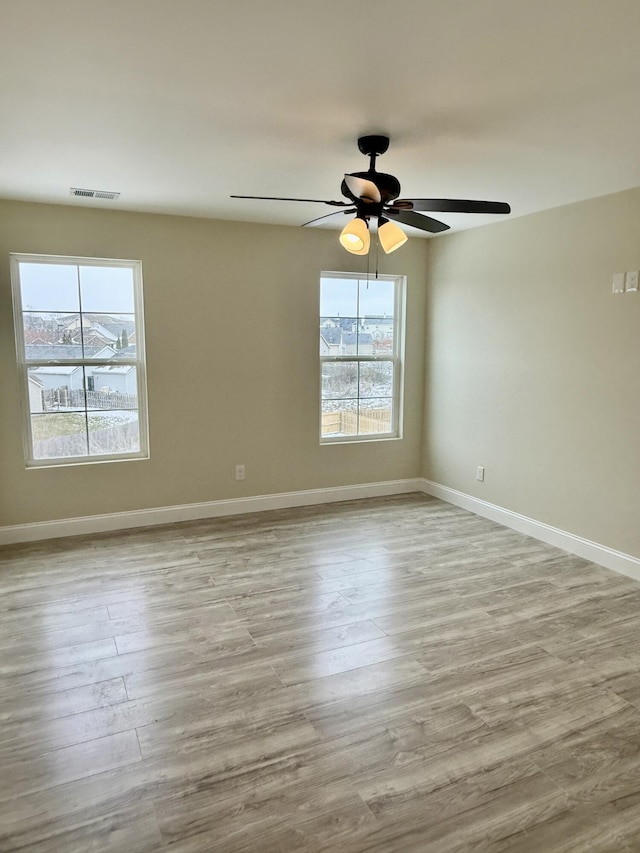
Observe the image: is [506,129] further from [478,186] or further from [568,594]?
[568,594]

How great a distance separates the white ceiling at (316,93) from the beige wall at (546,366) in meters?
0.52

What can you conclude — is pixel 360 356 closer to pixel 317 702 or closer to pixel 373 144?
pixel 373 144

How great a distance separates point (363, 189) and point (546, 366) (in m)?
2.29

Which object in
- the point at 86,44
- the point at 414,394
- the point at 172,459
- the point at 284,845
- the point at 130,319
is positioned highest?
the point at 86,44

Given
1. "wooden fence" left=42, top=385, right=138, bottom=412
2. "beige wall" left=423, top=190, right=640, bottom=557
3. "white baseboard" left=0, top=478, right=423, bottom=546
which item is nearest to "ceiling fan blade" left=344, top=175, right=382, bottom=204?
"beige wall" left=423, top=190, right=640, bottom=557

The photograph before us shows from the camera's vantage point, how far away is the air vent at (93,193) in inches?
143

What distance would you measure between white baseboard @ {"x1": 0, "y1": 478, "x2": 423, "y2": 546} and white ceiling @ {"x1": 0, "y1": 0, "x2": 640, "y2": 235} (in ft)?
7.82

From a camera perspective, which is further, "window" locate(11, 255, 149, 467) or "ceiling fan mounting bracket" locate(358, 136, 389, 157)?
"window" locate(11, 255, 149, 467)

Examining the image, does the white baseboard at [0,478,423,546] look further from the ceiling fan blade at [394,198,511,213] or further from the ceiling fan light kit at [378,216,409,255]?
the ceiling fan blade at [394,198,511,213]

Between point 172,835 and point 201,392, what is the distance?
10.8 ft

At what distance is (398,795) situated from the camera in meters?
1.87

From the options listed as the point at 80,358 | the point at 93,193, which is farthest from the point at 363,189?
the point at 80,358

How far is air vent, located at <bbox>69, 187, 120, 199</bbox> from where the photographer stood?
363cm

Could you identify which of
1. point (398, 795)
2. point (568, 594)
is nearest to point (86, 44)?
point (398, 795)
